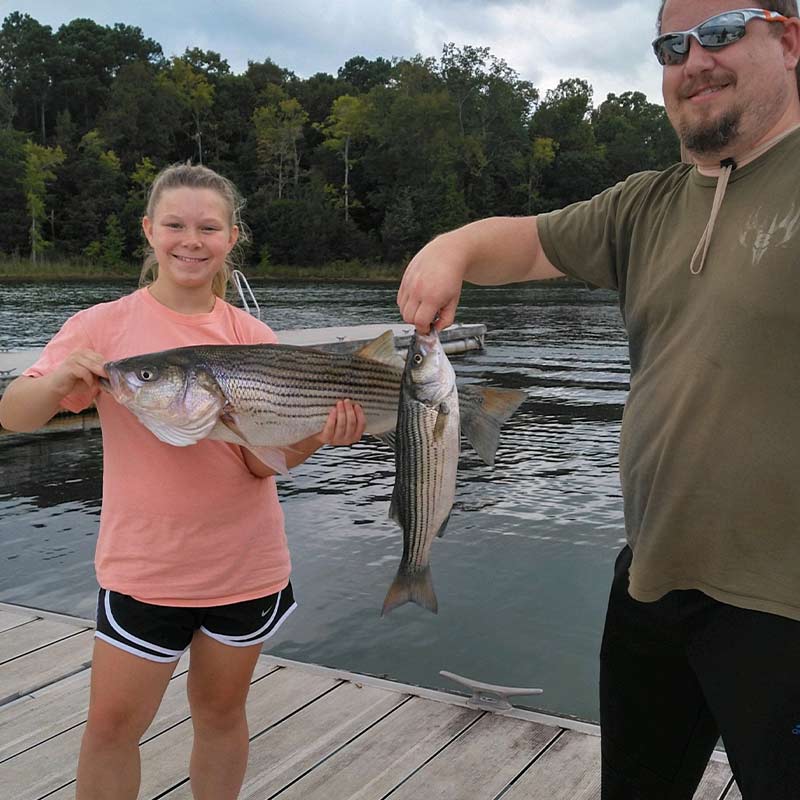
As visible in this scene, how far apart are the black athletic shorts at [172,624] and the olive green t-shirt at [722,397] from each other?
1.22 metres

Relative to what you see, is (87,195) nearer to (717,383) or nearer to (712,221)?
(712,221)

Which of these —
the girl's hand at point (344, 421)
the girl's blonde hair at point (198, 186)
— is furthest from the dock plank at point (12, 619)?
the girl's hand at point (344, 421)

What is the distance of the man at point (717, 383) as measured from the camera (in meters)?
2.04

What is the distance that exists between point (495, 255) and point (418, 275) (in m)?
0.35

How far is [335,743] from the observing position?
12.7 ft

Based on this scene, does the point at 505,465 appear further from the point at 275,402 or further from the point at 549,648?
the point at 275,402

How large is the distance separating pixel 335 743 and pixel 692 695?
189 cm

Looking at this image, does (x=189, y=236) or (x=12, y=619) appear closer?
(x=189, y=236)

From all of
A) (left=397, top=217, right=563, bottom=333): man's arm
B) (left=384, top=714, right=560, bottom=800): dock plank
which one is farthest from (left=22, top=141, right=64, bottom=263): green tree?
(left=397, top=217, right=563, bottom=333): man's arm

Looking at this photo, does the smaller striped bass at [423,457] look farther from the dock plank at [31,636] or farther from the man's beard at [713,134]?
the dock plank at [31,636]

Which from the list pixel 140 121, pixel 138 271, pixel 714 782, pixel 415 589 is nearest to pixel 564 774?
pixel 714 782

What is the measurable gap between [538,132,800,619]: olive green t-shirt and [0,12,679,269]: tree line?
72.8 meters

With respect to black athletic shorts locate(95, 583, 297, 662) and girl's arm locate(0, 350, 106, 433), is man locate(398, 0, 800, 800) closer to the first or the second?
girl's arm locate(0, 350, 106, 433)

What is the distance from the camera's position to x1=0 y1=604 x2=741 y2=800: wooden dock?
354 cm
